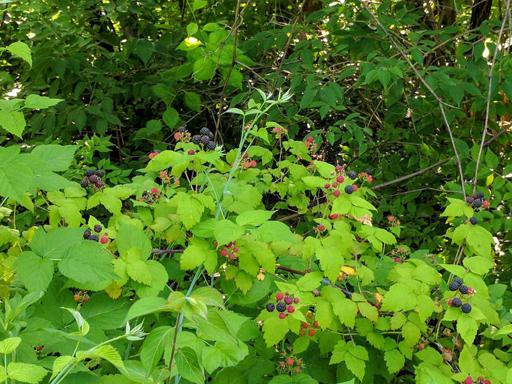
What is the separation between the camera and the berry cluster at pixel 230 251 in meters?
1.73

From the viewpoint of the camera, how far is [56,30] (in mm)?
4141

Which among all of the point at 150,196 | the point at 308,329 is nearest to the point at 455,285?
the point at 308,329

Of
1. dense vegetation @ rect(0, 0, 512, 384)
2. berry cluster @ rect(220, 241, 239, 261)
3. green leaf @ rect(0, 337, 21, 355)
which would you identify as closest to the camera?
green leaf @ rect(0, 337, 21, 355)

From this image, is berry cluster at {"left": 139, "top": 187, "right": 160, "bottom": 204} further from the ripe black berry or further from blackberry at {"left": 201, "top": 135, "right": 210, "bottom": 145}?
the ripe black berry

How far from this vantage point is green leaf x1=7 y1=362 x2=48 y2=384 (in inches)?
44.7

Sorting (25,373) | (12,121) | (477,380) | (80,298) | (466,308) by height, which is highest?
(12,121)

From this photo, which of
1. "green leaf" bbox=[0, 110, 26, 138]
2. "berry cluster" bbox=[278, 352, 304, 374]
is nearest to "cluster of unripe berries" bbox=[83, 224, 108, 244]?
"green leaf" bbox=[0, 110, 26, 138]

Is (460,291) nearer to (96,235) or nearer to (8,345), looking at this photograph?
(96,235)

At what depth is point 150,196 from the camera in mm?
2053

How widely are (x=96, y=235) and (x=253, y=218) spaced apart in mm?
438

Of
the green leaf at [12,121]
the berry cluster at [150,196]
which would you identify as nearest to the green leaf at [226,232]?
the berry cluster at [150,196]

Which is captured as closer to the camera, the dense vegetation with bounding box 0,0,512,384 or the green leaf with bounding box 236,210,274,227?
the dense vegetation with bounding box 0,0,512,384

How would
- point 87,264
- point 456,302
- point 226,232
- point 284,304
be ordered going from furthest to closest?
point 456,302 < point 284,304 < point 226,232 < point 87,264

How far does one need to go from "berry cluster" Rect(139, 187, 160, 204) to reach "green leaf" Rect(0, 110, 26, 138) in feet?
1.50
